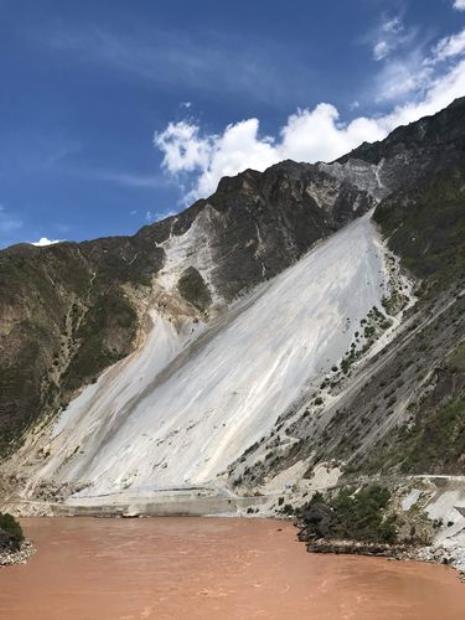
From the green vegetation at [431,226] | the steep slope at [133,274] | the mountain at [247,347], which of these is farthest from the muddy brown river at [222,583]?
the steep slope at [133,274]

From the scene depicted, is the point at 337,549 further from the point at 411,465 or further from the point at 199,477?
the point at 199,477

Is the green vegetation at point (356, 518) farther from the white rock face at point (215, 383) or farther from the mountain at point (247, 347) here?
the white rock face at point (215, 383)

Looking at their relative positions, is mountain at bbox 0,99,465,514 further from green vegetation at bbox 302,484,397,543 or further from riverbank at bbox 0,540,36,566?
riverbank at bbox 0,540,36,566

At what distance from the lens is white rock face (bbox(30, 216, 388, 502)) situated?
183ft

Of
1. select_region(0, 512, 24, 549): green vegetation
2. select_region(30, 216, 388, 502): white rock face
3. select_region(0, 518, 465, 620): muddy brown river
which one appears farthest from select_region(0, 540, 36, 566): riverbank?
select_region(30, 216, 388, 502): white rock face

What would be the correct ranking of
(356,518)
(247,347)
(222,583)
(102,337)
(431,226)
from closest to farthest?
(222,583)
(356,518)
(247,347)
(431,226)
(102,337)

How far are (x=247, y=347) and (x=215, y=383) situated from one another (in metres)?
5.62

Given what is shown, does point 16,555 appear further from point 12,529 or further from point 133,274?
point 133,274

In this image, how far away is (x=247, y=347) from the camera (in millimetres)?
67562

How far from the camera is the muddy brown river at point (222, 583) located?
1991 centimetres

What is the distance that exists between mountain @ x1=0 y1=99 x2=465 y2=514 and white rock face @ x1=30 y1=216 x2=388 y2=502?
215 mm

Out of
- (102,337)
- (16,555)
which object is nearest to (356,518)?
(16,555)

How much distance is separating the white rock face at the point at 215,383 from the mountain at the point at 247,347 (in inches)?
8.5

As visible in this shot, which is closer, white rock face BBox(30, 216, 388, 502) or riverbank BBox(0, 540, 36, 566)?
riverbank BBox(0, 540, 36, 566)
